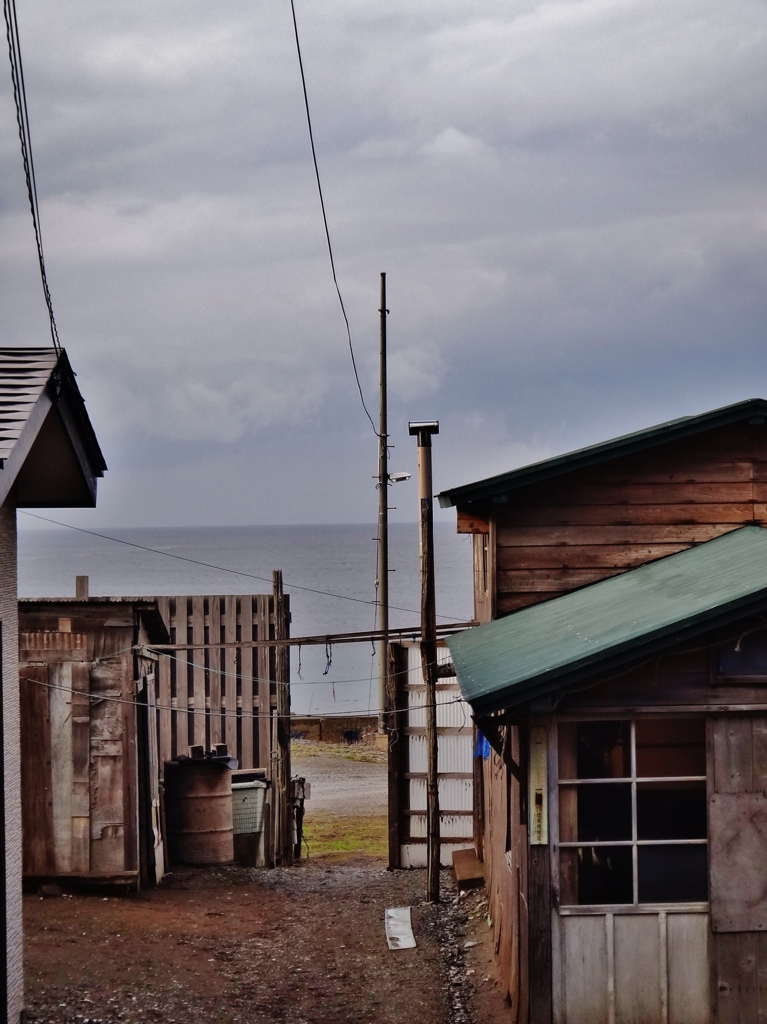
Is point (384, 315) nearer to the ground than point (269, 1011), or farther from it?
farther from it

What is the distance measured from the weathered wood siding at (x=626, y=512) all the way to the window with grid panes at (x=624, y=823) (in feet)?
10.8

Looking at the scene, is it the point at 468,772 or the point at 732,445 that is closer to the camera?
the point at 732,445

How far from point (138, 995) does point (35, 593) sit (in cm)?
11735

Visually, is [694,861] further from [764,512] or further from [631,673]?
[764,512]

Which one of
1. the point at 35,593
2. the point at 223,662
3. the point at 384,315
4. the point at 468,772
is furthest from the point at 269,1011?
the point at 35,593

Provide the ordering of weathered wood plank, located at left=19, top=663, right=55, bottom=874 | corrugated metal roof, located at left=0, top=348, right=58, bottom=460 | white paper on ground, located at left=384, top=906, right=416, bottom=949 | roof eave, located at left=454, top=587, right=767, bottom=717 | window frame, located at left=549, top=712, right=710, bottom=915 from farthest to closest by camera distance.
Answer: weathered wood plank, located at left=19, top=663, right=55, bottom=874
white paper on ground, located at left=384, top=906, right=416, bottom=949
window frame, located at left=549, top=712, right=710, bottom=915
roof eave, located at left=454, top=587, right=767, bottom=717
corrugated metal roof, located at left=0, top=348, right=58, bottom=460

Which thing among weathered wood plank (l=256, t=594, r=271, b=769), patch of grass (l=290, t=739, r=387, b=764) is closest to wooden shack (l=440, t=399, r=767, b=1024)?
weathered wood plank (l=256, t=594, r=271, b=769)

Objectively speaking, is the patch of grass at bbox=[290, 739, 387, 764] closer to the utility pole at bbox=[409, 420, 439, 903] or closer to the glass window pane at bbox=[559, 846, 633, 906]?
the utility pole at bbox=[409, 420, 439, 903]

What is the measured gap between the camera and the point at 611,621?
945cm

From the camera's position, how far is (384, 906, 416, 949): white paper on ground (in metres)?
13.0

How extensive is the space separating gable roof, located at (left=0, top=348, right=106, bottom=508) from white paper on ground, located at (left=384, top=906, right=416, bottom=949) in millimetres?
6796

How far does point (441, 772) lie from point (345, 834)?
5622mm

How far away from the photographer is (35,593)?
12212cm

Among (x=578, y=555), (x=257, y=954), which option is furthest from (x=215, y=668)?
(x=578, y=555)
